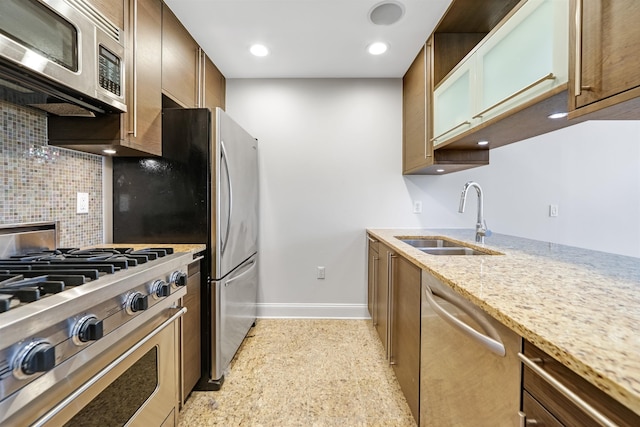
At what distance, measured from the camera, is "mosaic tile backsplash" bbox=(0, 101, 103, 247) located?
46.8 inches

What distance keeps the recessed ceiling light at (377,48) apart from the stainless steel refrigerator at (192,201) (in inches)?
49.7

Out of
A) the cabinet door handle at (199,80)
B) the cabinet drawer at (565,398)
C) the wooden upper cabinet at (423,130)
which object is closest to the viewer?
the cabinet drawer at (565,398)

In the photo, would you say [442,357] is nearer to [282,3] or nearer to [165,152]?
[165,152]

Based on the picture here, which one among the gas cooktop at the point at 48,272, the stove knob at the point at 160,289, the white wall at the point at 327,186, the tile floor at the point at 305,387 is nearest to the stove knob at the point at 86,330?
the gas cooktop at the point at 48,272

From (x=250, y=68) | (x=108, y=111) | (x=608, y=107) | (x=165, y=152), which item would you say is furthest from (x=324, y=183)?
(x=608, y=107)

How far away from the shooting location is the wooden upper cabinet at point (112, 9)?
1200mm

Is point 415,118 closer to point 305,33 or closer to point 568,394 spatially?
point 305,33

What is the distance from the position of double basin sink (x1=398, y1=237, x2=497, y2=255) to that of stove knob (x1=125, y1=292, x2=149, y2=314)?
4.90 feet

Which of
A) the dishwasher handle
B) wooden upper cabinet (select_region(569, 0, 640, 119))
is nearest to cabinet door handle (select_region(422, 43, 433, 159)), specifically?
wooden upper cabinet (select_region(569, 0, 640, 119))

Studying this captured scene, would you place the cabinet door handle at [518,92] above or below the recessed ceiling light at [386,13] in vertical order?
below

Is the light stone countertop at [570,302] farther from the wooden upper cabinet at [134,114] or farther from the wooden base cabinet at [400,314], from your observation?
the wooden upper cabinet at [134,114]

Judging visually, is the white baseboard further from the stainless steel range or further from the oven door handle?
the oven door handle

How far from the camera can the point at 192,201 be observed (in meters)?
1.66

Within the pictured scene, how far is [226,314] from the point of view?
1773 mm
